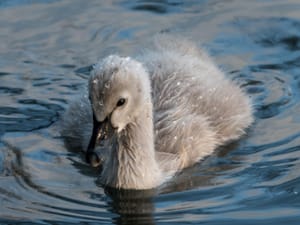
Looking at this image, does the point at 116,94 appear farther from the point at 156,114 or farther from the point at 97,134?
the point at 156,114

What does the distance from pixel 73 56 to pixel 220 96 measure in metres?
1.71

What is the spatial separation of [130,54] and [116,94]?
8.65 ft

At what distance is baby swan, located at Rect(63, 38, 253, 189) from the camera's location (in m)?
7.61

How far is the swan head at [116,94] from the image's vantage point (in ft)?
24.7

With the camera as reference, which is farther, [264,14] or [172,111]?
[264,14]

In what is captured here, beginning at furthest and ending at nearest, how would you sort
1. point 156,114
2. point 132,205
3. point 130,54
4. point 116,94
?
point 130,54
point 156,114
point 132,205
point 116,94

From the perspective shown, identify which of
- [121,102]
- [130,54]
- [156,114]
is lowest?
[130,54]

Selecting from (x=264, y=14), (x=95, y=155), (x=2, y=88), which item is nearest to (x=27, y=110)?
(x=2, y=88)

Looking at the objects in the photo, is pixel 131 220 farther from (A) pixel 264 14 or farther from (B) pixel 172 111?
(A) pixel 264 14

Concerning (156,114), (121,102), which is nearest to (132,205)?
(121,102)

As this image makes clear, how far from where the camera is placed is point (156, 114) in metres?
8.62

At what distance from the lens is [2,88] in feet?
31.4

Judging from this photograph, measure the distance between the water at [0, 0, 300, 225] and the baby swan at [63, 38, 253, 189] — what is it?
0.13 meters

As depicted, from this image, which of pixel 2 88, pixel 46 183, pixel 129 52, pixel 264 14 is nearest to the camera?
pixel 46 183
